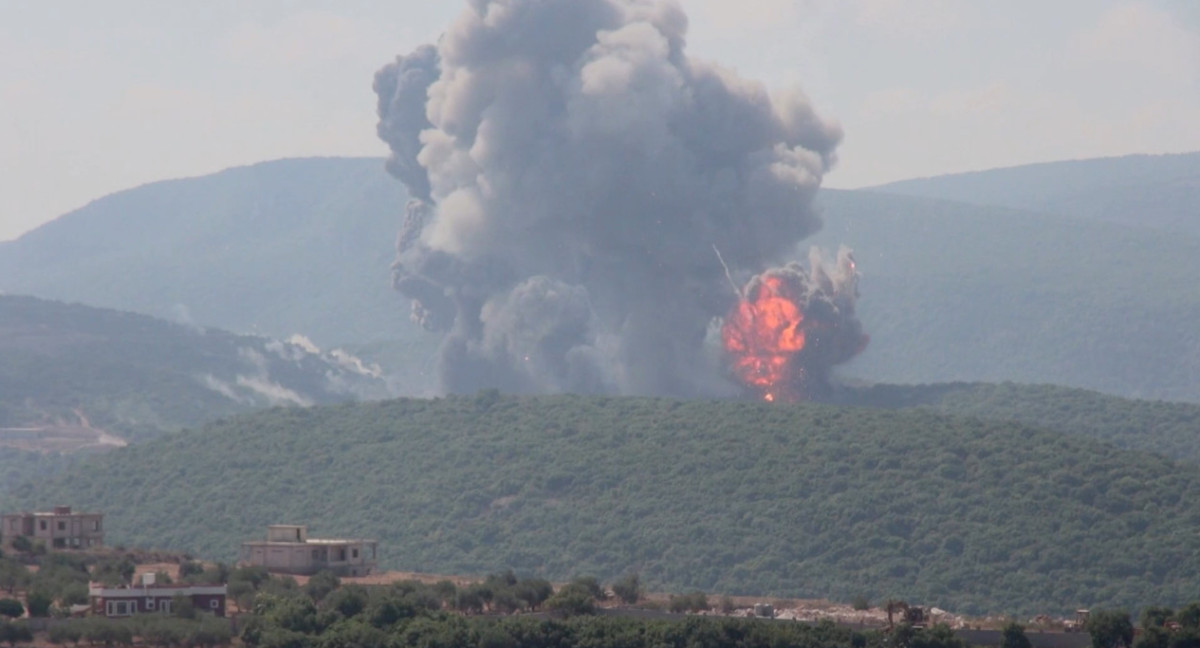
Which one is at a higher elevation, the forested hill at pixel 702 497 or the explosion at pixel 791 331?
the explosion at pixel 791 331

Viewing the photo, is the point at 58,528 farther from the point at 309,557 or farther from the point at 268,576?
the point at 268,576

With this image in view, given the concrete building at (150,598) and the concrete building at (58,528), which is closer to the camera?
the concrete building at (150,598)

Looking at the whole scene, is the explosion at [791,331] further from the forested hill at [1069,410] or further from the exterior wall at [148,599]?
the exterior wall at [148,599]

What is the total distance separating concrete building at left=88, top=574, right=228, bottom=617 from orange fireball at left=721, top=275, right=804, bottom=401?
3281 inches

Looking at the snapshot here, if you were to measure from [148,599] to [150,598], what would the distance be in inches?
3.0

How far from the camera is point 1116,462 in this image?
142 metres

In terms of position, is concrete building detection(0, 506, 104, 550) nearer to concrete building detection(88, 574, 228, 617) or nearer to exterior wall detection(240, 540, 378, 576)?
exterior wall detection(240, 540, 378, 576)

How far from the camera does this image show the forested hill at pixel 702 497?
414 feet

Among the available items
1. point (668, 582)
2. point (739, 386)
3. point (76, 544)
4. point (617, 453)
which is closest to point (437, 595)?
point (76, 544)

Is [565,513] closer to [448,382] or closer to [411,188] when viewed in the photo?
[448,382]

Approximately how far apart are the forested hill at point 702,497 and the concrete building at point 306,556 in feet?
82.0

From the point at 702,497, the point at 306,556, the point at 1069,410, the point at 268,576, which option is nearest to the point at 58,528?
the point at 306,556

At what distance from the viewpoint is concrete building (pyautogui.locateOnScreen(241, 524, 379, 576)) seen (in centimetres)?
10238

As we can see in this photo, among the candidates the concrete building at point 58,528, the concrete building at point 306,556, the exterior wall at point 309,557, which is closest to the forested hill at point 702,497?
the concrete building at point 58,528
